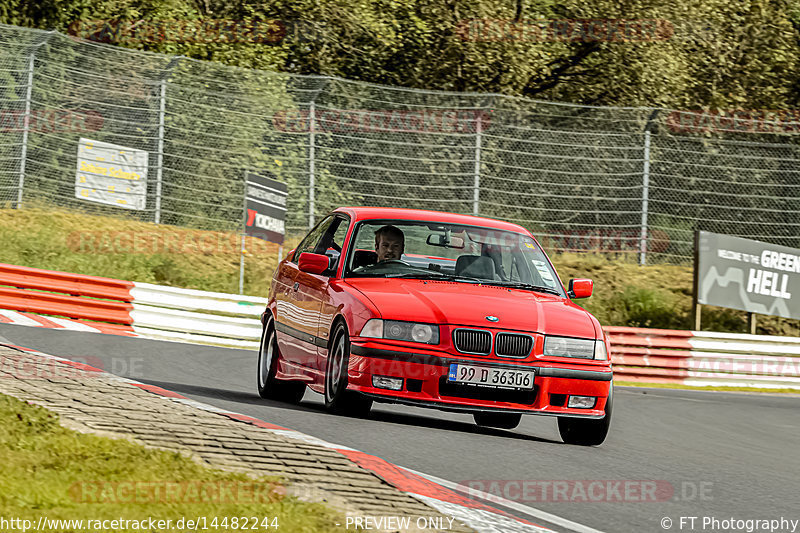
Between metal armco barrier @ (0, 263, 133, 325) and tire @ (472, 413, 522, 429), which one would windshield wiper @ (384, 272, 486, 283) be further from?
metal armco barrier @ (0, 263, 133, 325)

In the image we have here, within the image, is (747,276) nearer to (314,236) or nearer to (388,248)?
(314,236)

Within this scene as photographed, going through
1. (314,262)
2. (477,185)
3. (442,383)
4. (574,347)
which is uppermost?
(477,185)

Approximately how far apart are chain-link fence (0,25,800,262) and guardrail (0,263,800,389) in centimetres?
382

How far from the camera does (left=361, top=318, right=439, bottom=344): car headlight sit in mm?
8555

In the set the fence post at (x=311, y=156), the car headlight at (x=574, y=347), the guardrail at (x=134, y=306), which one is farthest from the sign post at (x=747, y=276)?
the car headlight at (x=574, y=347)

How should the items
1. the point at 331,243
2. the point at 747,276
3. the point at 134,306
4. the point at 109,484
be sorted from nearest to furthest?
the point at 109,484 < the point at 331,243 < the point at 134,306 < the point at 747,276

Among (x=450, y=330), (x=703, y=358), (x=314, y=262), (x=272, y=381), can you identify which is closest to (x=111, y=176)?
(x=703, y=358)

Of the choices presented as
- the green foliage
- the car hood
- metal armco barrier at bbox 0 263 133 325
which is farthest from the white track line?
Answer: the green foliage

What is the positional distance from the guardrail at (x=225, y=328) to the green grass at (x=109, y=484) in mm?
10935

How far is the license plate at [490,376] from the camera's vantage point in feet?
28.0

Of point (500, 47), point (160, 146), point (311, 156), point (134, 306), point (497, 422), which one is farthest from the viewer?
point (500, 47)

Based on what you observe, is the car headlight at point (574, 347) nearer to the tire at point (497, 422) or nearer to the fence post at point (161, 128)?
the tire at point (497, 422)

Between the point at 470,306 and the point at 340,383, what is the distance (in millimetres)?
1073

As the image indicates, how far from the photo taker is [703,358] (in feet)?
68.2
